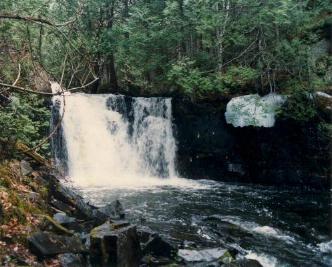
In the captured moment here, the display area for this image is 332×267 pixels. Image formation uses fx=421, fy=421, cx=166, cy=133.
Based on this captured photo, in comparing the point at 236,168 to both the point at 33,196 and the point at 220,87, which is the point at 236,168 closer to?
the point at 220,87

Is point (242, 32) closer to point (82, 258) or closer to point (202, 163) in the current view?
point (202, 163)

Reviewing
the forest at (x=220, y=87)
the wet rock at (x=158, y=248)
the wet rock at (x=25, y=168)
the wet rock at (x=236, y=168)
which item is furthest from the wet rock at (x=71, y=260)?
the wet rock at (x=236, y=168)

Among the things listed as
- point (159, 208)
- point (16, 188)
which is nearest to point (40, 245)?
point (16, 188)

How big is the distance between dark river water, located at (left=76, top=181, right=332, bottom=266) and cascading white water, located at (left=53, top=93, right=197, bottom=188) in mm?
2919

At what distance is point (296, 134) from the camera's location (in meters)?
15.9

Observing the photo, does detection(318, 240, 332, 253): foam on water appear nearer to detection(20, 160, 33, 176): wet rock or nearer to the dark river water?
the dark river water

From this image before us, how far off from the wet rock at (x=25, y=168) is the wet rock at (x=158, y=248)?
9.16 ft

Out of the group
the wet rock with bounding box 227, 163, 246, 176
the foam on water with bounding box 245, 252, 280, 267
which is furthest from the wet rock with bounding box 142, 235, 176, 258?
the wet rock with bounding box 227, 163, 246, 176

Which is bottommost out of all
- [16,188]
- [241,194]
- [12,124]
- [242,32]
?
[241,194]

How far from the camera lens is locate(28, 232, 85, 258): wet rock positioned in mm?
6168

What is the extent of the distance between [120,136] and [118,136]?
0.09 meters

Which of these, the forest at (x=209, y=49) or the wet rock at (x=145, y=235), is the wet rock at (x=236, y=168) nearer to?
the forest at (x=209, y=49)

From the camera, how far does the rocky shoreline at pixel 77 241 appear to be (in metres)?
6.18

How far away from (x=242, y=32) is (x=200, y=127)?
15.2ft
